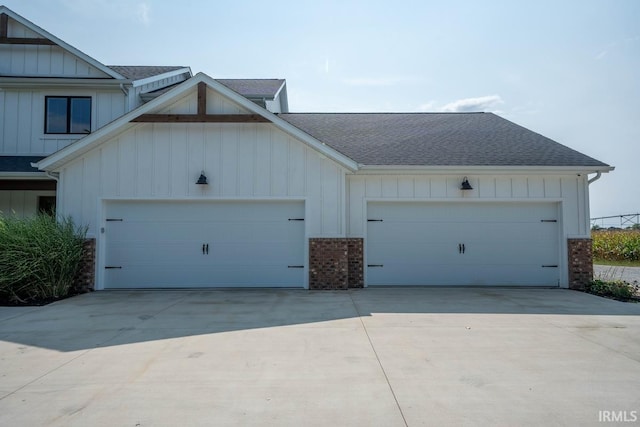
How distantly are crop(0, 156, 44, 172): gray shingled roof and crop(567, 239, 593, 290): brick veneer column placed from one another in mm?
13945

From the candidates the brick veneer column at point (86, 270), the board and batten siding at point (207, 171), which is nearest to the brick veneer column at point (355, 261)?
the board and batten siding at point (207, 171)

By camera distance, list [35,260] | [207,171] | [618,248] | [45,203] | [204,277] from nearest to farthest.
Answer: [35,260] → [207,171] → [204,277] → [45,203] → [618,248]

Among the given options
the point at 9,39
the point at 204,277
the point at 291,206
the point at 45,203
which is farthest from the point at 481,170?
the point at 9,39

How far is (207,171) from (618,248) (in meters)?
19.4

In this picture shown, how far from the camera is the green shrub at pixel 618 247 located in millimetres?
17438

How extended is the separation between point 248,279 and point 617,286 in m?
8.76

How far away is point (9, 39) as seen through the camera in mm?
11398

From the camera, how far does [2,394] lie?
3.55 meters

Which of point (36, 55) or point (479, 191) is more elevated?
point (36, 55)

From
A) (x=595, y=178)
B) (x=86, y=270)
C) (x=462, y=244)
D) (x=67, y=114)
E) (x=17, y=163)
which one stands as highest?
(x=67, y=114)

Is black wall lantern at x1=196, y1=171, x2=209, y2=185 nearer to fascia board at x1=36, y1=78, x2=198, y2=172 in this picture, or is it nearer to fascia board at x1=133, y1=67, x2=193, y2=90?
fascia board at x1=36, y1=78, x2=198, y2=172

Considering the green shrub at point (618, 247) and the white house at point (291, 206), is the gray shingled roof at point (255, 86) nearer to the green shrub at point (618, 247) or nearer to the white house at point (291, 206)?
the white house at point (291, 206)

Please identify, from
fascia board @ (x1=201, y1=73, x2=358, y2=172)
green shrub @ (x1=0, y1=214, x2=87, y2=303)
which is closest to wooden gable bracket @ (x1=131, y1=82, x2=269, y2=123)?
fascia board @ (x1=201, y1=73, x2=358, y2=172)

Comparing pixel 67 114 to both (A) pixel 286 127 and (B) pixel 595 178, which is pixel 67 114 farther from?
(B) pixel 595 178
